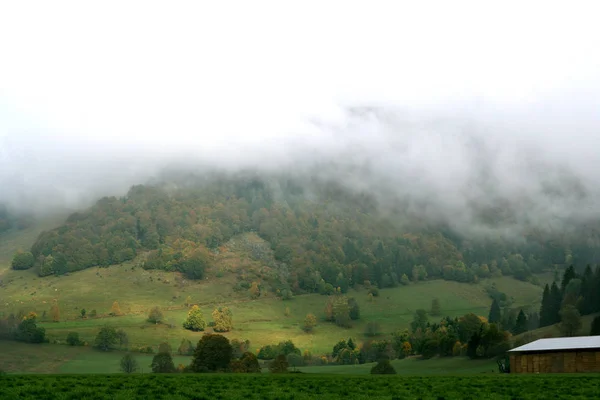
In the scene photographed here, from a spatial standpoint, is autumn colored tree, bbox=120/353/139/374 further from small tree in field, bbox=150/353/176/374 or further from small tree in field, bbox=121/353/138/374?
small tree in field, bbox=150/353/176/374

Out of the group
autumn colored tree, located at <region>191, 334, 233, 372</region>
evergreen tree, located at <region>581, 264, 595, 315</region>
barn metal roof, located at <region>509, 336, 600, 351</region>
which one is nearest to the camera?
barn metal roof, located at <region>509, 336, 600, 351</region>

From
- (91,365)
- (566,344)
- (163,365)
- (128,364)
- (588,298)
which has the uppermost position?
(588,298)

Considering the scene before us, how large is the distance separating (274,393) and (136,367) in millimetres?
164507

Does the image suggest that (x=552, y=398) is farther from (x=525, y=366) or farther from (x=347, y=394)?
(x=525, y=366)

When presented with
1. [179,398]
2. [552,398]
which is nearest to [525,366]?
[552,398]

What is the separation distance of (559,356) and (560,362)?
0.93 m

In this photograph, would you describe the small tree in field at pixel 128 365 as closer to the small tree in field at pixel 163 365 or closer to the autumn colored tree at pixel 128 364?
the autumn colored tree at pixel 128 364

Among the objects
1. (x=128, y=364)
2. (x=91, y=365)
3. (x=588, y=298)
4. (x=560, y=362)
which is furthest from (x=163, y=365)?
(x=588, y=298)

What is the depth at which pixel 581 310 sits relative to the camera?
186 meters

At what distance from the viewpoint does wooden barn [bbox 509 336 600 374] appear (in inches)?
2926

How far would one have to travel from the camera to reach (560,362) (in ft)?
251

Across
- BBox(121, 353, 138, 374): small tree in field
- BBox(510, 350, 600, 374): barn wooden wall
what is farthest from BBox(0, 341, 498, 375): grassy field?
BBox(510, 350, 600, 374): barn wooden wall

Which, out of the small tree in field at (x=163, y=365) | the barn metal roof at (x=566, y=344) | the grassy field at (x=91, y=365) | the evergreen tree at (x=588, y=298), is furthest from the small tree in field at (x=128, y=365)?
the evergreen tree at (x=588, y=298)

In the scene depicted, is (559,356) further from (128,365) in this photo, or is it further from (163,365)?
(128,365)
